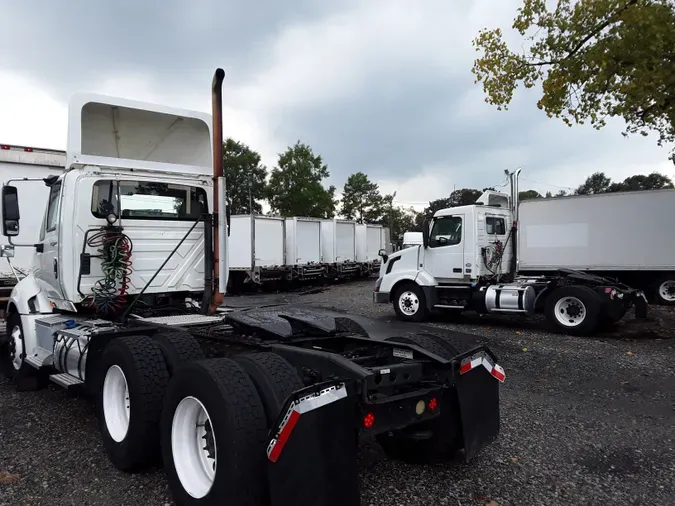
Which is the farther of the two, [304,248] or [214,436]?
[304,248]

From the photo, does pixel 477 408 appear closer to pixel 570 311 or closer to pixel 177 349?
pixel 177 349

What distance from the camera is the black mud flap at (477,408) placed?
A: 3391mm

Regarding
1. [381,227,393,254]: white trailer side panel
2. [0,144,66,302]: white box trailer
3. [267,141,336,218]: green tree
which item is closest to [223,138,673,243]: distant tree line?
[267,141,336,218]: green tree

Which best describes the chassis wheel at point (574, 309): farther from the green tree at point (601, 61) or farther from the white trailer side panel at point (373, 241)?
the white trailer side panel at point (373, 241)

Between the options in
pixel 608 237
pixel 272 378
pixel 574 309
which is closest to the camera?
pixel 272 378

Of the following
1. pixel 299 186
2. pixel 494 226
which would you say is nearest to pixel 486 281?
pixel 494 226

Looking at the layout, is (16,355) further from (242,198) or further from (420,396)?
(242,198)

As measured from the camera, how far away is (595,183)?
236 feet

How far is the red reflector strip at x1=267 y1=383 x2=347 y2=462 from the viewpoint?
8.29 feet

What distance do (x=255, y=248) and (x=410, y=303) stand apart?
29.8 ft

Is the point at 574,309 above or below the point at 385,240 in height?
below

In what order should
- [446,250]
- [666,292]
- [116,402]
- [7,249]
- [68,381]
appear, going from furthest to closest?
[666,292], [446,250], [7,249], [68,381], [116,402]

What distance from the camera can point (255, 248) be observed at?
19.8 meters

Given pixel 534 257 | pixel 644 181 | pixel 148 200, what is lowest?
pixel 534 257
